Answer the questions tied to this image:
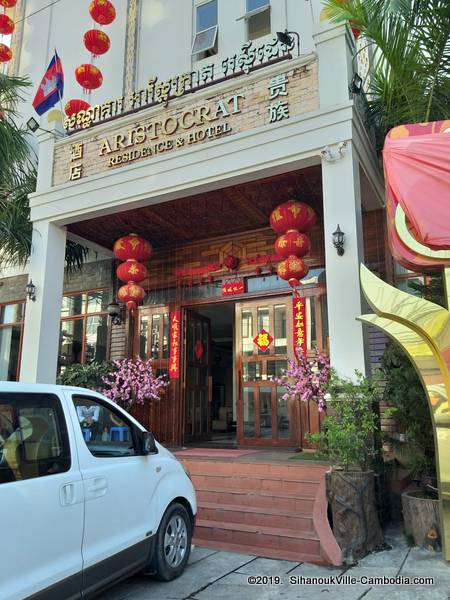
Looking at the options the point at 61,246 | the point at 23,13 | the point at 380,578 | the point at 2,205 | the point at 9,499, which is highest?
the point at 23,13

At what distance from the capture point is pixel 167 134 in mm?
7742

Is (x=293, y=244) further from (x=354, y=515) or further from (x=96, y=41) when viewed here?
(x=96, y=41)

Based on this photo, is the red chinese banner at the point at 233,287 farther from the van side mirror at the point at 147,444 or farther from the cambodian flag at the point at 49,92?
the van side mirror at the point at 147,444

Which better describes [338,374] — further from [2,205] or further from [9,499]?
[2,205]

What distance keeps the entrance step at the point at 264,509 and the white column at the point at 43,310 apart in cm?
301

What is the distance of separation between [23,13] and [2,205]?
8117mm

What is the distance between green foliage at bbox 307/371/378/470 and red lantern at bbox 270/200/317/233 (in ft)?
8.47

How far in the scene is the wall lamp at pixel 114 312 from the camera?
10.0m

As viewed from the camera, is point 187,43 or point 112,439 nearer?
point 112,439

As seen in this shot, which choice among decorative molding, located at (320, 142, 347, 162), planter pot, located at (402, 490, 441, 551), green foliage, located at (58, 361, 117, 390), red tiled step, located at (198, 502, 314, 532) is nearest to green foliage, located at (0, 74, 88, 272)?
green foliage, located at (58, 361, 117, 390)

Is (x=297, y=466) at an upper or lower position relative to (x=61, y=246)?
lower

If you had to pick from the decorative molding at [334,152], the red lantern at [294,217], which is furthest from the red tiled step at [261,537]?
the decorative molding at [334,152]

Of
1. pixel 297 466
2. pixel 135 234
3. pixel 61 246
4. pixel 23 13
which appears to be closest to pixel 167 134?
pixel 135 234

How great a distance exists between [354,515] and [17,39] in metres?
14.9
